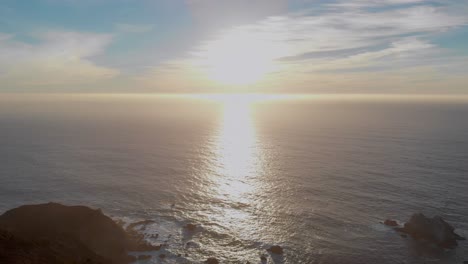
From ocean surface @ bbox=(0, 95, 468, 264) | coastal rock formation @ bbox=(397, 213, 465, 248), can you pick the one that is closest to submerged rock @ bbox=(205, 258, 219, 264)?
ocean surface @ bbox=(0, 95, 468, 264)

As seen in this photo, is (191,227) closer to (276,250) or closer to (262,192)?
(276,250)

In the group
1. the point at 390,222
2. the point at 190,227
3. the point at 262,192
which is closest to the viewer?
the point at 190,227

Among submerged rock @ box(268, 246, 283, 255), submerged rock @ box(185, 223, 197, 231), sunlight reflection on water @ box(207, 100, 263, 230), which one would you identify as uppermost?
sunlight reflection on water @ box(207, 100, 263, 230)

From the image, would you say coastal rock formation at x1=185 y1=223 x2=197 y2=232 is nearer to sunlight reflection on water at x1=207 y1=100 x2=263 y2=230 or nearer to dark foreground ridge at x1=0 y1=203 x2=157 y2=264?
sunlight reflection on water at x1=207 y1=100 x2=263 y2=230

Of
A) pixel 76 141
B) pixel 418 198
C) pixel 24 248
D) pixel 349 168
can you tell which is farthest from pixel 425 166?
pixel 76 141

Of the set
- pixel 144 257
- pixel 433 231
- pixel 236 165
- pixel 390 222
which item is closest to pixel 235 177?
pixel 236 165
